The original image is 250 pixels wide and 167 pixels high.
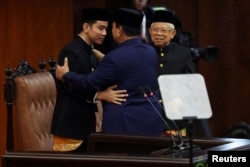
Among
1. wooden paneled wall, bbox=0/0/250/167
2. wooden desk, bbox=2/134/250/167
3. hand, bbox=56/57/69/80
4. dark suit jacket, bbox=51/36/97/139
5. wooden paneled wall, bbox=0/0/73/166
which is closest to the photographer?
wooden desk, bbox=2/134/250/167

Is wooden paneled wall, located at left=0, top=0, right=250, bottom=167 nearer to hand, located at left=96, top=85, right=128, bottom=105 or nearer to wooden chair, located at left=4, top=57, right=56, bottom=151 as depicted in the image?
wooden chair, located at left=4, top=57, right=56, bottom=151

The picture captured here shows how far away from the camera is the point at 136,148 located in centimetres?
371

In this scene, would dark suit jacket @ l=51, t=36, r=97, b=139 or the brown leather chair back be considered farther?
the brown leather chair back

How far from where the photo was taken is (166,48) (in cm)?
464

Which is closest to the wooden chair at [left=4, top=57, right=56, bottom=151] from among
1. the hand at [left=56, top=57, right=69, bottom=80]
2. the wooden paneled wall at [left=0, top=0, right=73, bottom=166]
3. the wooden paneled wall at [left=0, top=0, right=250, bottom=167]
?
the hand at [left=56, top=57, right=69, bottom=80]

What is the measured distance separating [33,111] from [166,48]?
0.95 metres

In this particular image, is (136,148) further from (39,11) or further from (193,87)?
(39,11)

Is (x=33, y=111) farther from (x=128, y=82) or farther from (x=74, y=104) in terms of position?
(x=128, y=82)

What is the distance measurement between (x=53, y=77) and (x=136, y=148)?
1.06 m

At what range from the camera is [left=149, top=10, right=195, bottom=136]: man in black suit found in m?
4.57

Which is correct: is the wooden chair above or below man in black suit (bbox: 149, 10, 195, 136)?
below

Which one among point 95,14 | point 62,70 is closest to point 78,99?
point 62,70

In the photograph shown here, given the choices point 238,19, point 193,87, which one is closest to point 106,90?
point 193,87

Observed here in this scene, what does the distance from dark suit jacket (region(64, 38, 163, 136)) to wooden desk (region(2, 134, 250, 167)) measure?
172 mm
